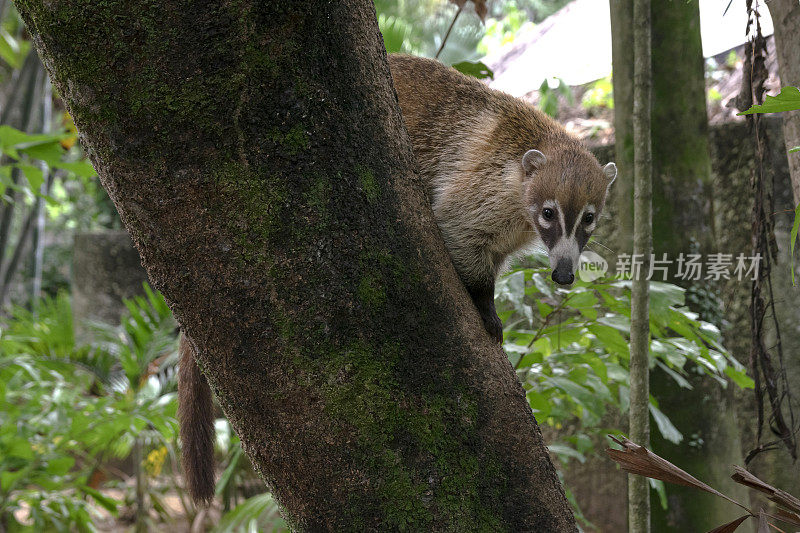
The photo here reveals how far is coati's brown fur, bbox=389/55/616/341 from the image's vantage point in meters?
2.48

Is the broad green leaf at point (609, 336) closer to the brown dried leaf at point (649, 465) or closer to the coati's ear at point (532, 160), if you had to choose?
the coati's ear at point (532, 160)

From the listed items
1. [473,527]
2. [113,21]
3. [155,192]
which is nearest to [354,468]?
[473,527]

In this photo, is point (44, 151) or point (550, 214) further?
point (44, 151)

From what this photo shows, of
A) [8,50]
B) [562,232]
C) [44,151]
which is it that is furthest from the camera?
[8,50]

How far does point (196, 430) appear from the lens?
211cm

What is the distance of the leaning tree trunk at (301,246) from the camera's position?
1.16 meters

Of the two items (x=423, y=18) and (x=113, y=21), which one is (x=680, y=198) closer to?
(x=113, y=21)

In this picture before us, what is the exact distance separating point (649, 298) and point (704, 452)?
141 centimetres

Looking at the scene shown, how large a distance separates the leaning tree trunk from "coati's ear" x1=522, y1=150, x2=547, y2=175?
1.17 m

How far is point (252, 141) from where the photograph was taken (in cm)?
121

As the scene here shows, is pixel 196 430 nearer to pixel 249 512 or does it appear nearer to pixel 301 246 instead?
pixel 301 246

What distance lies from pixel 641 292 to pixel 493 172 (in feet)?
2.39

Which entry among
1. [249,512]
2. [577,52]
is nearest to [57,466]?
[249,512]

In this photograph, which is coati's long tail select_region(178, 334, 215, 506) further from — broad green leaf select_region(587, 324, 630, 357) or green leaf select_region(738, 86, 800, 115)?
green leaf select_region(738, 86, 800, 115)
